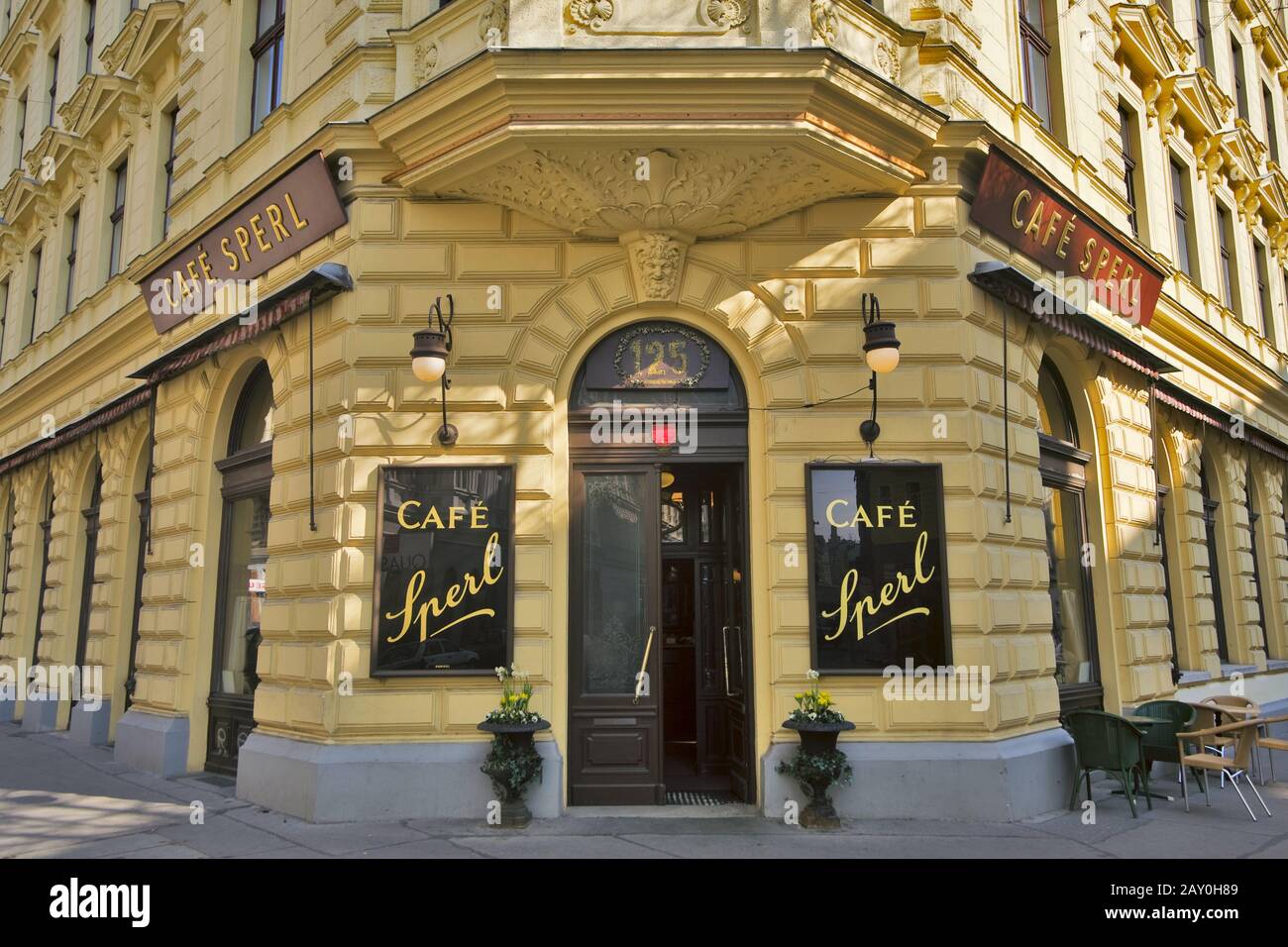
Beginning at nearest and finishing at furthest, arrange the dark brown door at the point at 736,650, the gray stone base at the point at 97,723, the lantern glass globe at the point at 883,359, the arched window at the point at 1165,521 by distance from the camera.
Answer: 1. the lantern glass globe at the point at 883,359
2. the dark brown door at the point at 736,650
3. the arched window at the point at 1165,521
4. the gray stone base at the point at 97,723

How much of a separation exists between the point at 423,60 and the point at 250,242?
3195 mm

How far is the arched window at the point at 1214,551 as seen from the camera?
15547mm

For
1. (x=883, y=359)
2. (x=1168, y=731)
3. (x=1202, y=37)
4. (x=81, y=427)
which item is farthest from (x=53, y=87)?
(x=1202, y=37)

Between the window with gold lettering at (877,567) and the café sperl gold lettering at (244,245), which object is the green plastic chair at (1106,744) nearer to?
the window with gold lettering at (877,567)

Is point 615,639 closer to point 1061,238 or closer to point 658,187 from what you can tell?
point 658,187

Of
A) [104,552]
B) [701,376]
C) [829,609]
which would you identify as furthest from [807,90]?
[104,552]

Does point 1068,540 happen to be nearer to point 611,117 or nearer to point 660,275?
point 660,275

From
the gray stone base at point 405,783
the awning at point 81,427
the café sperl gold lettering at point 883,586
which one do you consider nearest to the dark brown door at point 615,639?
the gray stone base at point 405,783

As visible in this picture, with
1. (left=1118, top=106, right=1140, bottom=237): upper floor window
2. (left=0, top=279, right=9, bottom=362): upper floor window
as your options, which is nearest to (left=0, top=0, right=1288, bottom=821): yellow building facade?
(left=1118, top=106, right=1140, bottom=237): upper floor window

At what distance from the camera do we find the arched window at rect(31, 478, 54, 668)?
17.0 meters

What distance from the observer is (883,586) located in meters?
8.52

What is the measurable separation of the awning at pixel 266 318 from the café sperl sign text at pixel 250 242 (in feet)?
2.26

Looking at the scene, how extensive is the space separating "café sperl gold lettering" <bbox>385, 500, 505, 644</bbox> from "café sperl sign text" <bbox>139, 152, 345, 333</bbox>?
3226 mm

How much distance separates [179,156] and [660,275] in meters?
7.99
